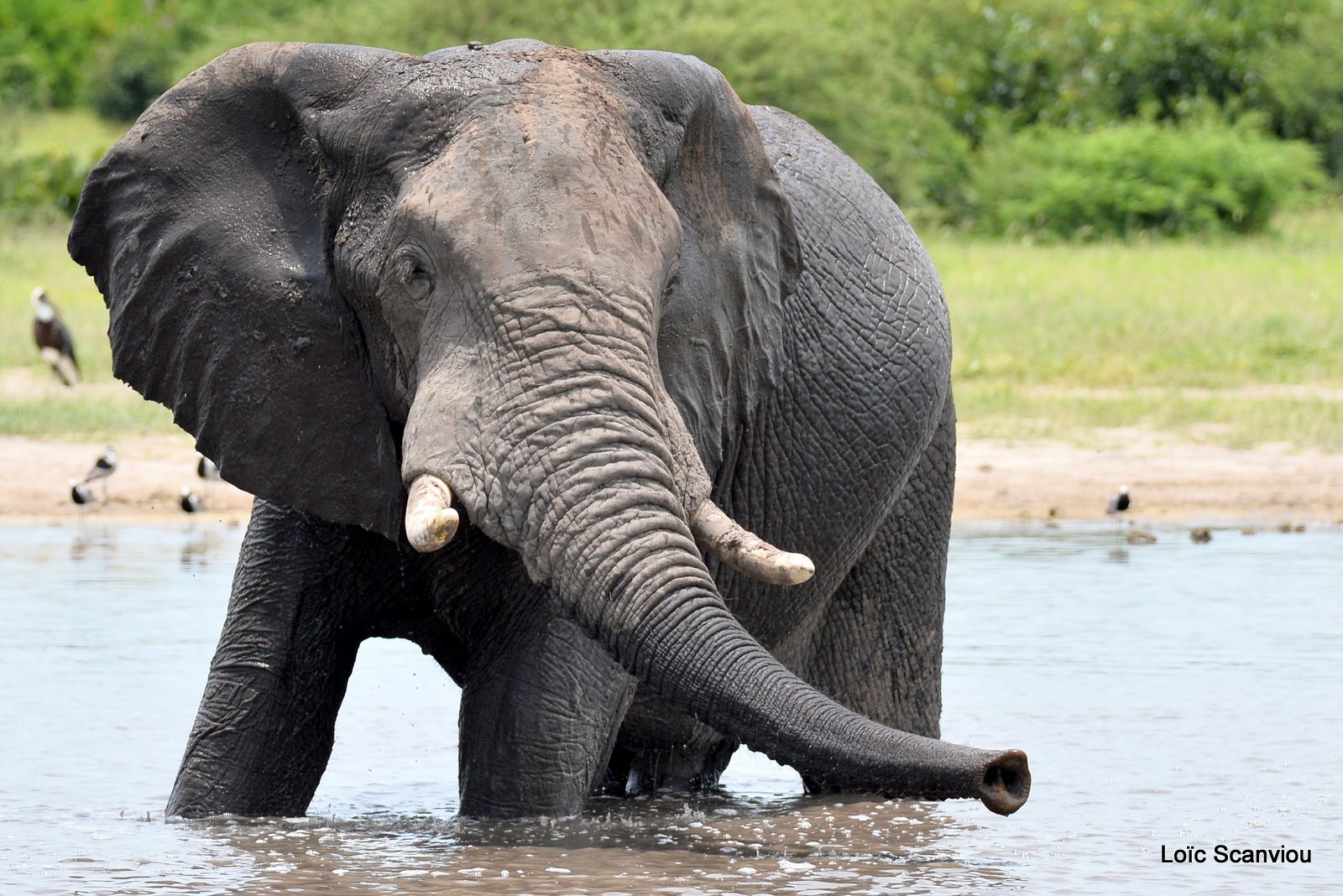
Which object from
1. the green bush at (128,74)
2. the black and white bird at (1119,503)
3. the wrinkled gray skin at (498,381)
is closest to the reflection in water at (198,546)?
the black and white bird at (1119,503)

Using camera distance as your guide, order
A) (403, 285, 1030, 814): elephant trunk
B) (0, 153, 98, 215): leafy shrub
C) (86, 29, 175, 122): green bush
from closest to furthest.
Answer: (403, 285, 1030, 814): elephant trunk, (0, 153, 98, 215): leafy shrub, (86, 29, 175, 122): green bush

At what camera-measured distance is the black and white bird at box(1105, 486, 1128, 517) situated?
36.7 ft

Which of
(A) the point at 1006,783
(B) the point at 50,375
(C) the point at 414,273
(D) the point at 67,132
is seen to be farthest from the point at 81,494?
(D) the point at 67,132

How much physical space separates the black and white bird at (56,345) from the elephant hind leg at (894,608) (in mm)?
9470

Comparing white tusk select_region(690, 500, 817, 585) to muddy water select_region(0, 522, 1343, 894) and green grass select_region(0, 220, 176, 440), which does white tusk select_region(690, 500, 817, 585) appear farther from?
green grass select_region(0, 220, 176, 440)

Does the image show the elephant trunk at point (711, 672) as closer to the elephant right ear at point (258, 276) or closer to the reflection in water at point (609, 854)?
the elephant right ear at point (258, 276)

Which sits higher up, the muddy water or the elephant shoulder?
the elephant shoulder

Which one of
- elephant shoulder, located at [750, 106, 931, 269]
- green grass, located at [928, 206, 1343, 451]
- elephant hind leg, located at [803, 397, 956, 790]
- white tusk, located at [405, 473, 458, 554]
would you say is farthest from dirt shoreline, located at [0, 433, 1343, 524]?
white tusk, located at [405, 473, 458, 554]

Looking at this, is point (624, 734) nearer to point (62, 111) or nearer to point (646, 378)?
point (646, 378)

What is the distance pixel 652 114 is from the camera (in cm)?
418

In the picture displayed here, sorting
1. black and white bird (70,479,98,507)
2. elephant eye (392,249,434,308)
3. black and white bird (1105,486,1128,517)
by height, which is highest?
black and white bird (1105,486,1128,517)

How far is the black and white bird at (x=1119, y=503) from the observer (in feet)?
36.7

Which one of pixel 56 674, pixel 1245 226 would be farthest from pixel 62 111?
pixel 56 674

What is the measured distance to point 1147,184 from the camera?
24828 millimetres
